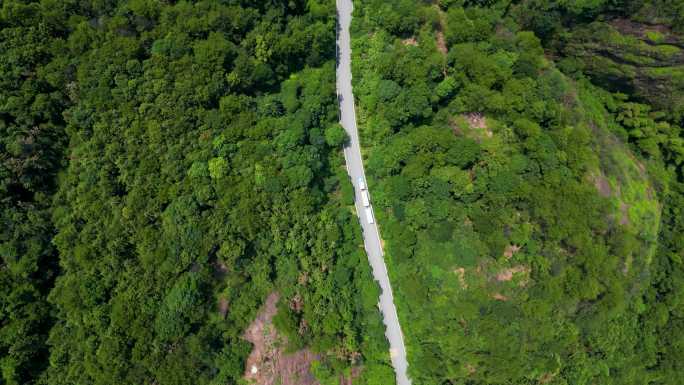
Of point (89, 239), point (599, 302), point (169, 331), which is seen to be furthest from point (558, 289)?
point (89, 239)

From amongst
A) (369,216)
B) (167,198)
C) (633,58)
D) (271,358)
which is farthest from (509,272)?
(167,198)

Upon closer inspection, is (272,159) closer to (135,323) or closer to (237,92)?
(237,92)

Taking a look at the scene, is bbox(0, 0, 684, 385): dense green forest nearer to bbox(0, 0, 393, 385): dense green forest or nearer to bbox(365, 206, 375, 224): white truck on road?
bbox(0, 0, 393, 385): dense green forest

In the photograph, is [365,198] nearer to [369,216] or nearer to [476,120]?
[369,216]

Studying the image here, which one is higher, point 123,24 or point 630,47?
point 123,24

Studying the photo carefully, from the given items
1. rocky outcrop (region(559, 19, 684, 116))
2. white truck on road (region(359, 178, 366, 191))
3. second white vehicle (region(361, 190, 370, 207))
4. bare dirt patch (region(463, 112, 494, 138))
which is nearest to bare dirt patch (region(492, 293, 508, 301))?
second white vehicle (region(361, 190, 370, 207))

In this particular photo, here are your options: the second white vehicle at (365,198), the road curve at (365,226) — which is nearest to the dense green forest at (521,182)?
the second white vehicle at (365,198)

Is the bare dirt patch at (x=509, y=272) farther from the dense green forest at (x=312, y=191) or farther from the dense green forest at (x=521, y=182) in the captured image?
the dense green forest at (x=521, y=182)
